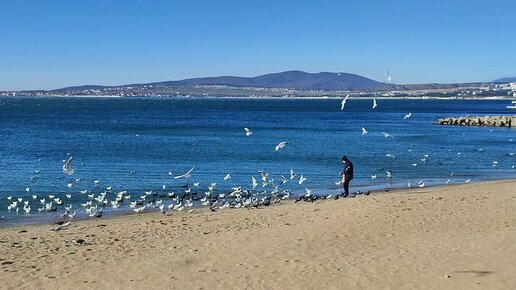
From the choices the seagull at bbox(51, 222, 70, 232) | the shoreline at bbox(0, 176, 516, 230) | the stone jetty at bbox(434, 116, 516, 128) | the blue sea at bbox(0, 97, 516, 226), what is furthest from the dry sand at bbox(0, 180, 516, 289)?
the stone jetty at bbox(434, 116, 516, 128)

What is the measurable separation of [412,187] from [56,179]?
16190mm

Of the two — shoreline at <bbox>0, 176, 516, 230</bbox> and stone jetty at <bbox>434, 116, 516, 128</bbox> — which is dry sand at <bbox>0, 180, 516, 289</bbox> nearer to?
shoreline at <bbox>0, 176, 516, 230</bbox>

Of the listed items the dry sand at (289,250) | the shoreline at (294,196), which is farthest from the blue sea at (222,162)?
the dry sand at (289,250)

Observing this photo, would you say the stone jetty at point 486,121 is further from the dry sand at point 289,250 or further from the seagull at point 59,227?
the seagull at point 59,227

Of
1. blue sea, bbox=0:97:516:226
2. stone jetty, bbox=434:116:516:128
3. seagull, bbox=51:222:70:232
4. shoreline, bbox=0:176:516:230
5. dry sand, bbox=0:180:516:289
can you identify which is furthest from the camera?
stone jetty, bbox=434:116:516:128

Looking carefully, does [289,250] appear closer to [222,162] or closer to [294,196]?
[294,196]

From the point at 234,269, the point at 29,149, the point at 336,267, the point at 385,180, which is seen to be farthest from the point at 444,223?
the point at 29,149

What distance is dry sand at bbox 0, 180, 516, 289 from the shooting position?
36.6 feet

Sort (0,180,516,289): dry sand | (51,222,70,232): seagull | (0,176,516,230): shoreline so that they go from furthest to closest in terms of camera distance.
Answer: (0,176,516,230): shoreline < (51,222,70,232): seagull < (0,180,516,289): dry sand

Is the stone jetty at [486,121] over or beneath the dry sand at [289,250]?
beneath

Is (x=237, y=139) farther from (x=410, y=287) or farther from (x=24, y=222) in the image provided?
(x=410, y=287)

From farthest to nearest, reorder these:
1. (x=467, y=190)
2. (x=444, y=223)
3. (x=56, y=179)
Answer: (x=56, y=179) → (x=467, y=190) → (x=444, y=223)

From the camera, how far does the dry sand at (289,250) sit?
11.2 m

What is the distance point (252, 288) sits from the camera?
10688 millimetres
